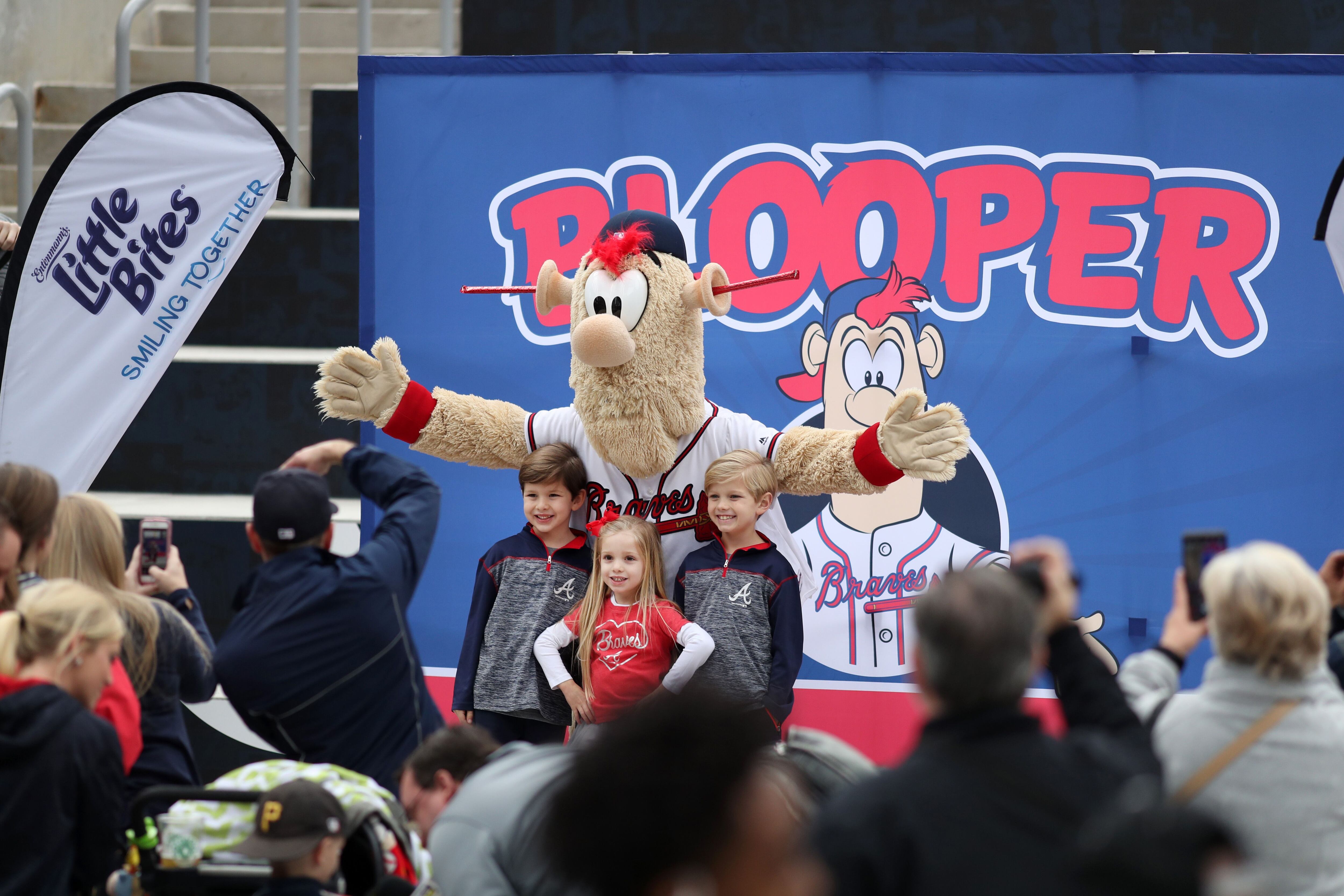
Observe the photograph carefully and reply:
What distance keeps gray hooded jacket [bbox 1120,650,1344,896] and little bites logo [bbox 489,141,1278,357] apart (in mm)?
2249

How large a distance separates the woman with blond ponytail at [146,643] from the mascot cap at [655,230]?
4.71ft

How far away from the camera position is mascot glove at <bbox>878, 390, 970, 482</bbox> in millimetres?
3143

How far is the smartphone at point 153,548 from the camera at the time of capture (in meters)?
2.84

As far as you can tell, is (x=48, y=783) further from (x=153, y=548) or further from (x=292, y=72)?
(x=292, y=72)

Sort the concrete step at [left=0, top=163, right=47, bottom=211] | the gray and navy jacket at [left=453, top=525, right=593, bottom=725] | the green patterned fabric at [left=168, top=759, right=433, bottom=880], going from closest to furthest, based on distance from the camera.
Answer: the green patterned fabric at [left=168, top=759, right=433, bottom=880]
the gray and navy jacket at [left=453, top=525, right=593, bottom=725]
the concrete step at [left=0, top=163, right=47, bottom=211]

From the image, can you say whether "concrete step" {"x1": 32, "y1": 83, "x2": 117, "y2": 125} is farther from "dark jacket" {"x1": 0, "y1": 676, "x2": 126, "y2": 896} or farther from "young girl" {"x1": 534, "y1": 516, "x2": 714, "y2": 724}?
"dark jacket" {"x1": 0, "y1": 676, "x2": 126, "y2": 896}

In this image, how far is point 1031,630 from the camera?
1541 mm

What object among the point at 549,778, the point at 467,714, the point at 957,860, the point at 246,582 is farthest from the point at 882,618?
the point at 957,860

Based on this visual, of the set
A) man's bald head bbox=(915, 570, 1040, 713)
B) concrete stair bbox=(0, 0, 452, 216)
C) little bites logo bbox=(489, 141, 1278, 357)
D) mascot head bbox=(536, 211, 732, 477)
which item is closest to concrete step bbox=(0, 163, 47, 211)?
concrete stair bbox=(0, 0, 452, 216)

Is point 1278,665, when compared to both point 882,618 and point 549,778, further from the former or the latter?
point 882,618

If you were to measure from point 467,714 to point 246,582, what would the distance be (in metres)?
0.91

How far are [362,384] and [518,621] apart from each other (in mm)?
747

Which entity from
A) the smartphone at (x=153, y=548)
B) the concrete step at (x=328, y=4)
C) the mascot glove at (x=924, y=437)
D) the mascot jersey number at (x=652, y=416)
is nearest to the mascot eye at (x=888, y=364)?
the mascot jersey number at (x=652, y=416)

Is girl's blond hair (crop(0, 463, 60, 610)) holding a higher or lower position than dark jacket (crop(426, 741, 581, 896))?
higher
